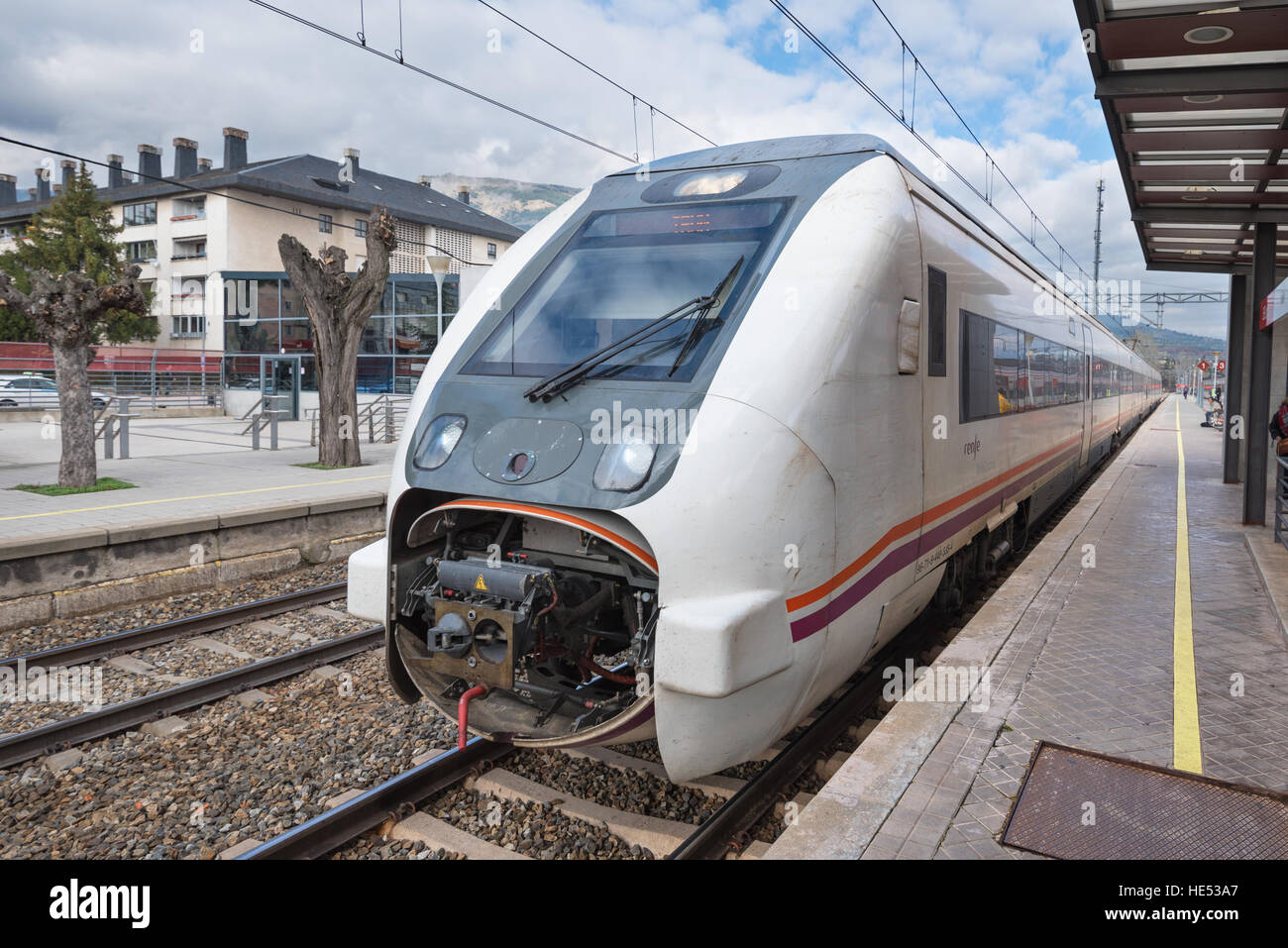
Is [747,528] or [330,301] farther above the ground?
[330,301]

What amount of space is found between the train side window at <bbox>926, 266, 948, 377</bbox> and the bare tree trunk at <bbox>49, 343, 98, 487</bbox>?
35.9 feet

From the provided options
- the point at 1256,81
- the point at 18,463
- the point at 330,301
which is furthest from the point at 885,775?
the point at 18,463

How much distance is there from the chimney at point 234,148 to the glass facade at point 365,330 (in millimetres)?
12761

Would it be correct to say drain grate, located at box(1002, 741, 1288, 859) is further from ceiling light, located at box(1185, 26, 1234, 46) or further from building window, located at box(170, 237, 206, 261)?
building window, located at box(170, 237, 206, 261)

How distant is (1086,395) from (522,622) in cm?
1268

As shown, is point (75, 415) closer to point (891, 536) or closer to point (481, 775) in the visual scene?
point (481, 775)

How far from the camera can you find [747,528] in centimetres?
371

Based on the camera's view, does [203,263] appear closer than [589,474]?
No

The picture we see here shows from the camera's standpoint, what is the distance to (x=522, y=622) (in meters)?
3.90

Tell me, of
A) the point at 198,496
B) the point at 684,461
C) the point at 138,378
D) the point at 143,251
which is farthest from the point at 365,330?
the point at 684,461

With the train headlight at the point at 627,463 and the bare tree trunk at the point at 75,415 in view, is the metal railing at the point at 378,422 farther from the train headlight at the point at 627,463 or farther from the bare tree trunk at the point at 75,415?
the train headlight at the point at 627,463
